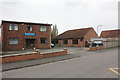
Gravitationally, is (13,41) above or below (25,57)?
above

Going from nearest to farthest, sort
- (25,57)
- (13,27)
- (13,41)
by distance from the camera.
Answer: (25,57)
(13,41)
(13,27)

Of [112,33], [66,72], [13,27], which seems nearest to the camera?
[66,72]

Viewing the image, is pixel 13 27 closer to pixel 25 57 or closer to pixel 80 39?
pixel 25 57

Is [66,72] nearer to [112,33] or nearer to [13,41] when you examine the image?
[13,41]

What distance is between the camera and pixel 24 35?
24.4 meters

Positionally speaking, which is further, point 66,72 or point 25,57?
point 25,57

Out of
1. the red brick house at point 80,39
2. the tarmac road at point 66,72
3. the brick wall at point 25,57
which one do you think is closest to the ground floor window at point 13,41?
the brick wall at point 25,57

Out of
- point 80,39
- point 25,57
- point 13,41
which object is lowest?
point 25,57

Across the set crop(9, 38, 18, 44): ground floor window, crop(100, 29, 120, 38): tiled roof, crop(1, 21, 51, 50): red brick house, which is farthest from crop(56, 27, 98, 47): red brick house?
crop(9, 38, 18, 44): ground floor window

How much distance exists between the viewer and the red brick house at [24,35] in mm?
22672

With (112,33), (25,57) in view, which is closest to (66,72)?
(25,57)

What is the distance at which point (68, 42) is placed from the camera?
122 feet

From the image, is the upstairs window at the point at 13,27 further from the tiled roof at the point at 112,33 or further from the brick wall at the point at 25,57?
the tiled roof at the point at 112,33

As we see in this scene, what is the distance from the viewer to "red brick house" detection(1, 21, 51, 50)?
893 inches
